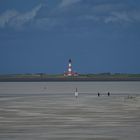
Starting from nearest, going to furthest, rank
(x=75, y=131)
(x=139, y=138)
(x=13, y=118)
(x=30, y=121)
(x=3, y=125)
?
1. (x=139, y=138)
2. (x=75, y=131)
3. (x=3, y=125)
4. (x=30, y=121)
5. (x=13, y=118)

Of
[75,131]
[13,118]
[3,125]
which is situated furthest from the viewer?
[13,118]

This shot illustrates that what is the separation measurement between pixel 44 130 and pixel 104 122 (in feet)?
18.8

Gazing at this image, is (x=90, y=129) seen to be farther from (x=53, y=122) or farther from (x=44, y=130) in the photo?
(x=53, y=122)

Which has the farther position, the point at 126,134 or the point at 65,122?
the point at 65,122

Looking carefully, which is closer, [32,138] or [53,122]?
[32,138]

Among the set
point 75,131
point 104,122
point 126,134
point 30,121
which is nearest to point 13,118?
point 30,121

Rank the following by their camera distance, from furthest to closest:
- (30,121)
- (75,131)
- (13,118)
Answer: (13,118) → (30,121) → (75,131)

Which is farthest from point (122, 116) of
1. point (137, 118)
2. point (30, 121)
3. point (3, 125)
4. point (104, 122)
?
point (3, 125)

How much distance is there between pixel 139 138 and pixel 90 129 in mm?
4368

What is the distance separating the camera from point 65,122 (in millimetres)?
33500

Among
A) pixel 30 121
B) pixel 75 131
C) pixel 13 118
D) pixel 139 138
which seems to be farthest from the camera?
pixel 13 118

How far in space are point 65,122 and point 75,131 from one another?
16.6 feet

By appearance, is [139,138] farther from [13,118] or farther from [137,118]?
[13,118]

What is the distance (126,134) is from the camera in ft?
89.0
